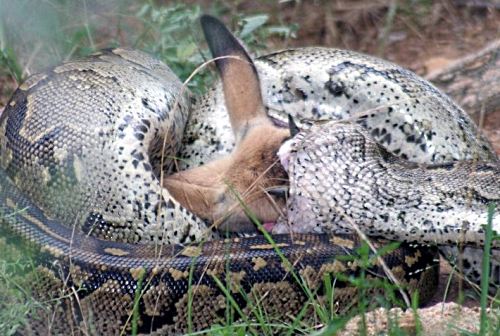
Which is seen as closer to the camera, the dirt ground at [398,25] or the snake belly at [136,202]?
the snake belly at [136,202]

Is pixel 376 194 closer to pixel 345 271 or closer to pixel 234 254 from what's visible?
pixel 345 271

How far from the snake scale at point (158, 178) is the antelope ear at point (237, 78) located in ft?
0.18

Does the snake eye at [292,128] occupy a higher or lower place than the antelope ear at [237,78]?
lower

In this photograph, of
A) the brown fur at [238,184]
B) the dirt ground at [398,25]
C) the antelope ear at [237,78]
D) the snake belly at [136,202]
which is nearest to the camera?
the snake belly at [136,202]

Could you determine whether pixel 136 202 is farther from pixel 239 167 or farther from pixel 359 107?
pixel 359 107

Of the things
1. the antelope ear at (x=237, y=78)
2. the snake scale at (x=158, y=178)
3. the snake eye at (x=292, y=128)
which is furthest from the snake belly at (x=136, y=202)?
the snake eye at (x=292, y=128)

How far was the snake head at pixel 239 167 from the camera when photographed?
491 centimetres

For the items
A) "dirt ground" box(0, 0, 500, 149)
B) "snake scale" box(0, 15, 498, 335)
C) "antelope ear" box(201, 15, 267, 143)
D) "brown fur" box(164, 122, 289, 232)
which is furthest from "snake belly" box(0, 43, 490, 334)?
"dirt ground" box(0, 0, 500, 149)

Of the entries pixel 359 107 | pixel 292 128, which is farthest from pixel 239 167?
pixel 359 107

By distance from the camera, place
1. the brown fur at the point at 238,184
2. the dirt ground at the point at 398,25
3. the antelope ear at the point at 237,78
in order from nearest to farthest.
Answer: the brown fur at the point at 238,184, the antelope ear at the point at 237,78, the dirt ground at the point at 398,25

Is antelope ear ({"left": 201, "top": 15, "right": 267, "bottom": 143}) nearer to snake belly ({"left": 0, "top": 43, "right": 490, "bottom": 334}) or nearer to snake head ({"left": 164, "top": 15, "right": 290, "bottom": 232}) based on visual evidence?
snake head ({"left": 164, "top": 15, "right": 290, "bottom": 232})

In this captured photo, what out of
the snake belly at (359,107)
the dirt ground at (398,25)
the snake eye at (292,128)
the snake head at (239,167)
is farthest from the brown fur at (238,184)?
the dirt ground at (398,25)

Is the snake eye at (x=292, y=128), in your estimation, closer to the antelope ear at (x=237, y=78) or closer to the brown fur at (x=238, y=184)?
the brown fur at (x=238, y=184)

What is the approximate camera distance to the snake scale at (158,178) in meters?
4.21
